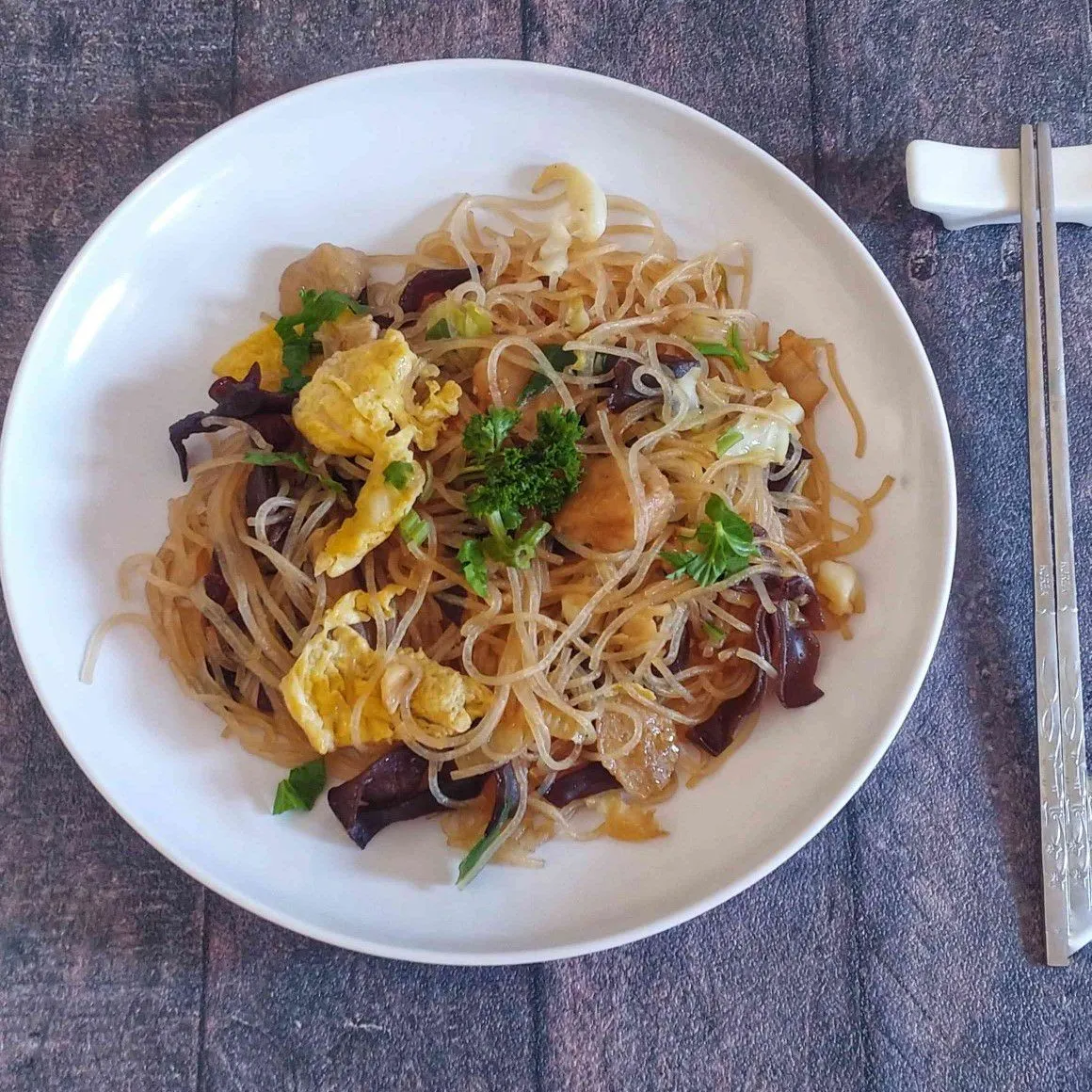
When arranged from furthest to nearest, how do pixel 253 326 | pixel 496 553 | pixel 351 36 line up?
1. pixel 351 36
2. pixel 253 326
3. pixel 496 553

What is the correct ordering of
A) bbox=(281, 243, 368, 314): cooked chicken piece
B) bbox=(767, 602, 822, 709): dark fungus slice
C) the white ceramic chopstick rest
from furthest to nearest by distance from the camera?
the white ceramic chopstick rest
bbox=(281, 243, 368, 314): cooked chicken piece
bbox=(767, 602, 822, 709): dark fungus slice

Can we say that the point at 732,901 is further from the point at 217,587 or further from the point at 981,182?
the point at 981,182

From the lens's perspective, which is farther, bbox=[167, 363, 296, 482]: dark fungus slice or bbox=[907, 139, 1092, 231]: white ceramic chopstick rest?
bbox=[907, 139, 1092, 231]: white ceramic chopstick rest

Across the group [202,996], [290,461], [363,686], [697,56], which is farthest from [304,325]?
[202,996]

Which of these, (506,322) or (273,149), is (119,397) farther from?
(506,322)

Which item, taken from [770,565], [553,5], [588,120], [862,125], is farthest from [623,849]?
[553,5]

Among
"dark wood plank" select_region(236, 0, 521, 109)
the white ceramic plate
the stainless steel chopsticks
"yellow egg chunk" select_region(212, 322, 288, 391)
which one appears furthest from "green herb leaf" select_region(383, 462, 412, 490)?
the stainless steel chopsticks

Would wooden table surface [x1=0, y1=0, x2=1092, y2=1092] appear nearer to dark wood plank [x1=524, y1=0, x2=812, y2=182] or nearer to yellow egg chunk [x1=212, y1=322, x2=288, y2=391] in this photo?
dark wood plank [x1=524, y1=0, x2=812, y2=182]

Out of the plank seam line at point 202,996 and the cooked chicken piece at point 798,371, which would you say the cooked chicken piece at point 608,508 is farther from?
the plank seam line at point 202,996
